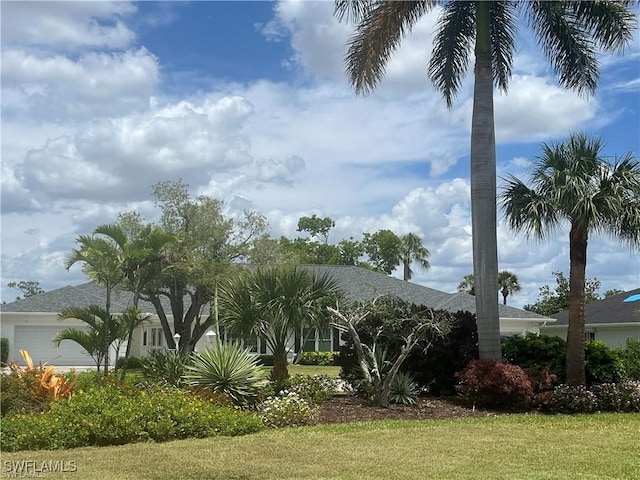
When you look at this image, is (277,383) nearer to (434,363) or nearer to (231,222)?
(434,363)

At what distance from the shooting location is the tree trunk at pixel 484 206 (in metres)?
17.0

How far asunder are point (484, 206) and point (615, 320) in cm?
1633

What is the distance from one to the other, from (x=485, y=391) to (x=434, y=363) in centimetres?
191

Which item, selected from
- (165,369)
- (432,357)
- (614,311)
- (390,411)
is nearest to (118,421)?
(165,369)

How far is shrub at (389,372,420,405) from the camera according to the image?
15.8m

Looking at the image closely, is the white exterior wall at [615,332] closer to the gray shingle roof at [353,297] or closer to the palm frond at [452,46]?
the gray shingle roof at [353,297]

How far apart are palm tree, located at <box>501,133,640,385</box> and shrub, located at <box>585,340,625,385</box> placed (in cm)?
72

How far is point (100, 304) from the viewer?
37250 millimetres

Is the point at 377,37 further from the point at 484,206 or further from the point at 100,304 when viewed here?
the point at 100,304

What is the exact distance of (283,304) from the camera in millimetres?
16688

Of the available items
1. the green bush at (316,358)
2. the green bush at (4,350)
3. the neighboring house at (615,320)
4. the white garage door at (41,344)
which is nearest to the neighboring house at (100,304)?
the white garage door at (41,344)

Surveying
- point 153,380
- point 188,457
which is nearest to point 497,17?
point 153,380

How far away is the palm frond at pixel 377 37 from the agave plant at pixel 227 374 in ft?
25.3

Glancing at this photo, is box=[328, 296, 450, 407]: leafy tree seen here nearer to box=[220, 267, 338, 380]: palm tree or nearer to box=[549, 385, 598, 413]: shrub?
box=[220, 267, 338, 380]: palm tree
